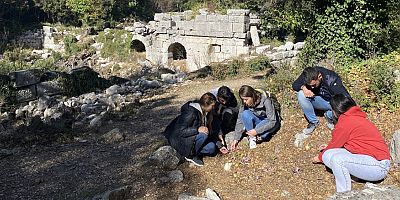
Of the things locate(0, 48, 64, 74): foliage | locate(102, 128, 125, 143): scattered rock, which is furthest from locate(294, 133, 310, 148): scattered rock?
locate(0, 48, 64, 74): foliage

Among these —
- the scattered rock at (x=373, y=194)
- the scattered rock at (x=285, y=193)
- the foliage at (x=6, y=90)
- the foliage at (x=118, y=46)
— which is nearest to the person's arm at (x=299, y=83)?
the scattered rock at (x=285, y=193)

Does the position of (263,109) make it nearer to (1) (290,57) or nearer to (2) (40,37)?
(1) (290,57)

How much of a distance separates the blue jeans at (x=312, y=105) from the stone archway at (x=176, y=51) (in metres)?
16.8

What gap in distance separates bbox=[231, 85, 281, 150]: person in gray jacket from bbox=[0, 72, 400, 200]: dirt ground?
16 centimetres

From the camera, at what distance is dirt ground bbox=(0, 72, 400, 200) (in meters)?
5.01

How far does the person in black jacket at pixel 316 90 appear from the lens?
566 cm

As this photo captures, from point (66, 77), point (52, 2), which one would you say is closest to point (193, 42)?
point (66, 77)

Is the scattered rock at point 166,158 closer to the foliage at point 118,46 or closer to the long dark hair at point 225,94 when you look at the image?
the long dark hair at point 225,94

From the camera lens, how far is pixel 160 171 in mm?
5707

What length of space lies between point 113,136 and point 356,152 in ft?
15.7

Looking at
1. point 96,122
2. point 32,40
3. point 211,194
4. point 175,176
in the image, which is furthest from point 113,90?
point 32,40

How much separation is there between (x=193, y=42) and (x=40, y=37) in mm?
16297

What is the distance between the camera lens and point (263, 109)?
235 inches

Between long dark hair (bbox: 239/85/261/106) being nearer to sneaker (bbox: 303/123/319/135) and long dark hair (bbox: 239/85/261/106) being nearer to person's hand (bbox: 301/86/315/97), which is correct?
person's hand (bbox: 301/86/315/97)
